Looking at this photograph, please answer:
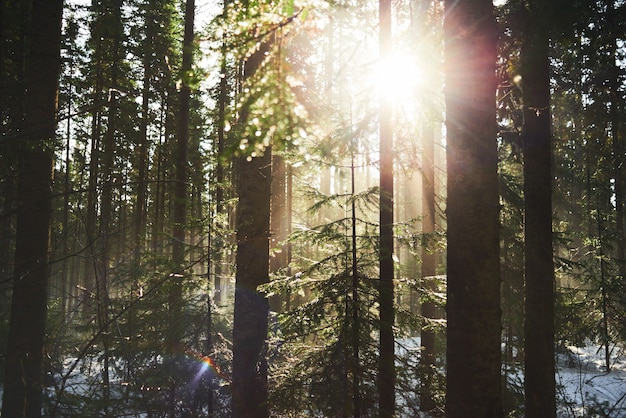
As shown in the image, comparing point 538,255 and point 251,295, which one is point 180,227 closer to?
point 251,295

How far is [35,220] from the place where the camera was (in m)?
6.39

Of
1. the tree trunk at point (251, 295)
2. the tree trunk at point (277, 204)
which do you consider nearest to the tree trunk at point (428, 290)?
the tree trunk at point (251, 295)

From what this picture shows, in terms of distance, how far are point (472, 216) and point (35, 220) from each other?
6555 millimetres

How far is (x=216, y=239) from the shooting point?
9.84 metres

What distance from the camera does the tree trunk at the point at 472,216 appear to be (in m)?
3.61

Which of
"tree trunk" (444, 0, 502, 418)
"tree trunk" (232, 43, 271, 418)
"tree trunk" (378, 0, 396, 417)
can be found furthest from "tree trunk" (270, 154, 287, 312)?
"tree trunk" (444, 0, 502, 418)

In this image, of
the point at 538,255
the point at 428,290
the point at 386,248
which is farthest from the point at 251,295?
the point at 538,255

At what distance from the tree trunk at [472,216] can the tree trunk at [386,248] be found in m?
2.00

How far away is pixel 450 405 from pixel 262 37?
152 inches

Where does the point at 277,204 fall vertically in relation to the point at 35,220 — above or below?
above

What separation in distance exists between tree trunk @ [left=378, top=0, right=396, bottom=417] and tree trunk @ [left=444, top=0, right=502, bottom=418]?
6.55 ft

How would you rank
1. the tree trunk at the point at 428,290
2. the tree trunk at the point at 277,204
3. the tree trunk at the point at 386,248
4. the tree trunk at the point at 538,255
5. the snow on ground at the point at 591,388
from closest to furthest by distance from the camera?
the tree trunk at the point at 386,248, the tree trunk at the point at 428,290, the tree trunk at the point at 538,255, the snow on ground at the point at 591,388, the tree trunk at the point at 277,204

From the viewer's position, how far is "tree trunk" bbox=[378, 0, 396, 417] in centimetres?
579

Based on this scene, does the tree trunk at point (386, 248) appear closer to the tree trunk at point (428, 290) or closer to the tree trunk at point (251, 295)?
the tree trunk at point (428, 290)
